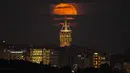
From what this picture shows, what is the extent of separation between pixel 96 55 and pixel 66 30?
112 feet

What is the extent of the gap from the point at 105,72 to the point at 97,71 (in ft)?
6.61

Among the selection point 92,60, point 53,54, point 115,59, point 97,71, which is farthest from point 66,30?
point 97,71

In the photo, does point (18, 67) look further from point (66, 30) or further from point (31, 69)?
point (66, 30)

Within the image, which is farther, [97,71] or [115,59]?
[115,59]

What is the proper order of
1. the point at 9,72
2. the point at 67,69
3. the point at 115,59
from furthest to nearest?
the point at 115,59 < the point at 67,69 < the point at 9,72

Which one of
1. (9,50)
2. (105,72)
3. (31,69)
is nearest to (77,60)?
(9,50)

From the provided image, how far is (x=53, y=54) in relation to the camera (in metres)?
94.6

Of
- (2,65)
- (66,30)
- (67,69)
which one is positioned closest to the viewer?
(2,65)

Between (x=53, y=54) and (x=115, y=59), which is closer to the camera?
(x=115, y=59)

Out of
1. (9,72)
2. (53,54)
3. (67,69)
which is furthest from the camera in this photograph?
(53,54)

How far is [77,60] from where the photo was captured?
89.8 metres

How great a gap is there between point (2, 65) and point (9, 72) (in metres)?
2.72

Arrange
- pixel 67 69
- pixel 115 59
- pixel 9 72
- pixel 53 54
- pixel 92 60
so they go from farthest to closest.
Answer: pixel 53 54, pixel 92 60, pixel 115 59, pixel 67 69, pixel 9 72

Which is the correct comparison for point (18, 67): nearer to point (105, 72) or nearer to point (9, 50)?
point (105, 72)
